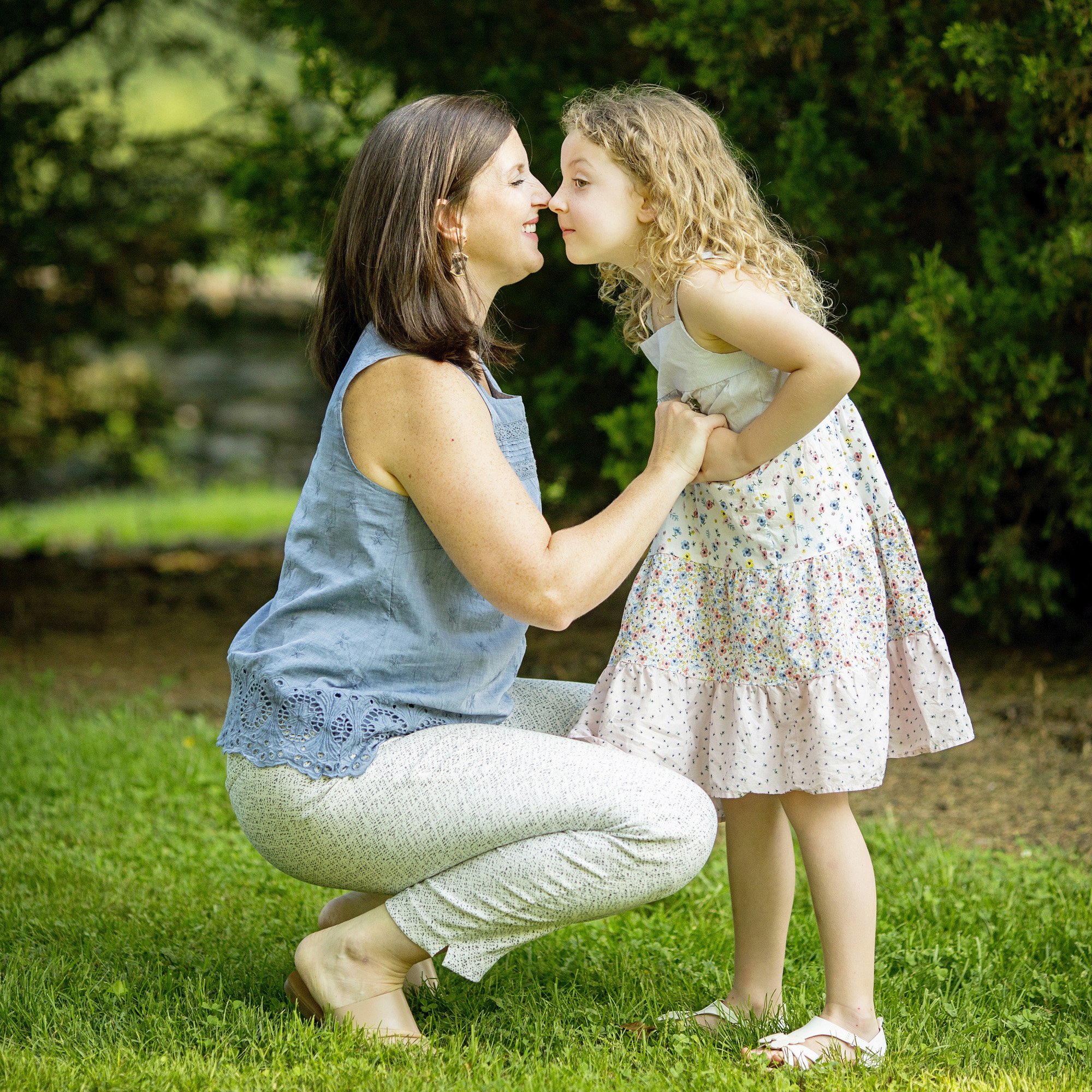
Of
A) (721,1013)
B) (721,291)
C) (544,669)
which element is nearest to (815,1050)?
(721,1013)

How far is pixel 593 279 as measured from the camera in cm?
442

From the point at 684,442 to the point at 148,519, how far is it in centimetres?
763

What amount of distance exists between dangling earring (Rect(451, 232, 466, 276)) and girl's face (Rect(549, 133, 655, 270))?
16 centimetres

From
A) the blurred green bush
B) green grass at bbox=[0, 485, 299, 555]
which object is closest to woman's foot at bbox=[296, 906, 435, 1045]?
the blurred green bush

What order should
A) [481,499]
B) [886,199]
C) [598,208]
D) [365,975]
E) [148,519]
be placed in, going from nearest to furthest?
[481,499] < [365,975] < [598,208] < [886,199] < [148,519]

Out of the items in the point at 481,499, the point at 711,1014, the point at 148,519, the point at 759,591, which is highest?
the point at 481,499

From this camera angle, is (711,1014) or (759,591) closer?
(759,591)

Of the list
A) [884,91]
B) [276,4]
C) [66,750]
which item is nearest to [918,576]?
[884,91]

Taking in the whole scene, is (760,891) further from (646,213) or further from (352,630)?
(646,213)

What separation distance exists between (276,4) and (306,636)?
3330mm

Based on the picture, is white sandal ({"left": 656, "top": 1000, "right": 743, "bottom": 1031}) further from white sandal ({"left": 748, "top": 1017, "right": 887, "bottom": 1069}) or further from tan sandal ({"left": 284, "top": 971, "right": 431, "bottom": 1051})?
tan sandal ({"left": 284, "top": 971, "right": 431, "bottom": 1051})

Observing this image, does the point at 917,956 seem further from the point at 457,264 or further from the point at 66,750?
the point at 66,750

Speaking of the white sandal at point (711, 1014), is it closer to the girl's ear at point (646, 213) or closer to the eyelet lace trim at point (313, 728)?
the eyelet lace trim at point (313, 728)

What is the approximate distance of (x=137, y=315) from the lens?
20.9 ft
